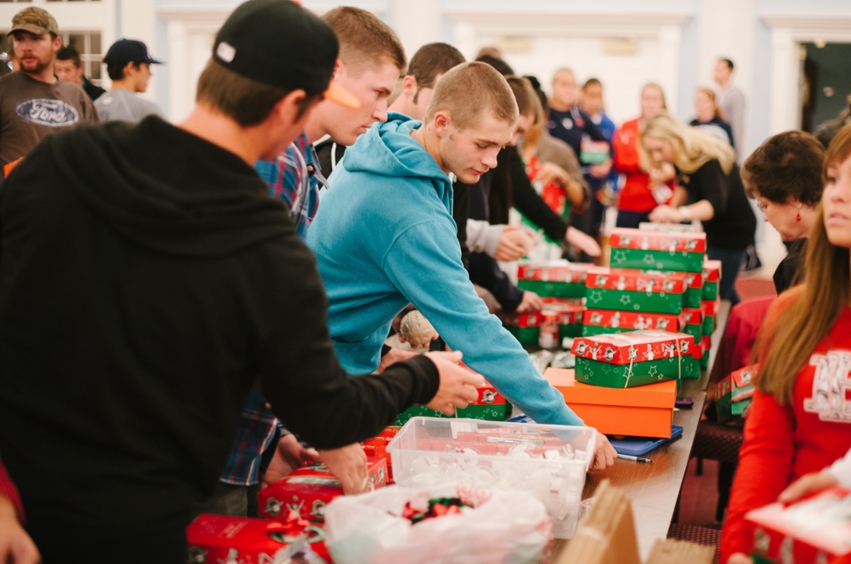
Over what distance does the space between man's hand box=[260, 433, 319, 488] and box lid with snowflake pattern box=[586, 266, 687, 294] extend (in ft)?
5.04

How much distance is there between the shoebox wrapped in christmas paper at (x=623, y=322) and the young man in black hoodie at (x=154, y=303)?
6.43 ft

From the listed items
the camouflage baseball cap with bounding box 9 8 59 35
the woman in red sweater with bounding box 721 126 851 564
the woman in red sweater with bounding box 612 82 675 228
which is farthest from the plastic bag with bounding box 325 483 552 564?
the camouflage baseball cap with bounding box 9 8 59 35

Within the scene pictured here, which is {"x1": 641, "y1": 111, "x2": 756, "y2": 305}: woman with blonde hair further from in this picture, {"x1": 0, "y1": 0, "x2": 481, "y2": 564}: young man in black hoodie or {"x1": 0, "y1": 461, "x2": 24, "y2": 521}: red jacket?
{"x1": 0, "y1": 461, "x2": 24, "y2": 521}: red jacket

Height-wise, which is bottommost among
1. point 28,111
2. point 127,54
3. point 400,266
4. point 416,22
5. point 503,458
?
point 503,458

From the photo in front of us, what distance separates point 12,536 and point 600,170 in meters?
8.05

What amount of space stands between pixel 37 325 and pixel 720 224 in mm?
4299

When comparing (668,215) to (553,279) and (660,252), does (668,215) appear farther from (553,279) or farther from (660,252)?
(660,252)

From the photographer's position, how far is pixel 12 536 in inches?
48.5

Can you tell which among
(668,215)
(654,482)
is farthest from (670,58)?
(654,482)

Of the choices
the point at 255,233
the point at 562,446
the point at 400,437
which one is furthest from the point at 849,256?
the point at 255,233

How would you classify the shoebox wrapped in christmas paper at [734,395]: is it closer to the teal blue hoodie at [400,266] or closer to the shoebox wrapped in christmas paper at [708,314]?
the shoebox wrapped in christmas paper at [708,314]

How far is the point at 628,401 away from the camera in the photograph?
234 cm

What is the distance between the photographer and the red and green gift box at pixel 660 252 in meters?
3.25

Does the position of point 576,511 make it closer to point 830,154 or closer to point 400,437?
point 400,437
